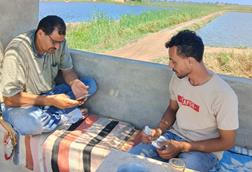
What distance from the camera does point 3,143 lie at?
254 cm

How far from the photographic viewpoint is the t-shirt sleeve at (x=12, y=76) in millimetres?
2365

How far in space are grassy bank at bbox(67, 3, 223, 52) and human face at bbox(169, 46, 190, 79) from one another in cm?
1061

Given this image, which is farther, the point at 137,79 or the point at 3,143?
the point at 137,79

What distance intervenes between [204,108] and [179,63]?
0.31 m

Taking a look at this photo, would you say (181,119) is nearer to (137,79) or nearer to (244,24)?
(137,79)

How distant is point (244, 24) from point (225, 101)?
21.1 meters

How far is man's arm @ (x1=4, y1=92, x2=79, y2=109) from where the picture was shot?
2418 millimetres

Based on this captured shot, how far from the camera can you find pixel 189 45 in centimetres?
208

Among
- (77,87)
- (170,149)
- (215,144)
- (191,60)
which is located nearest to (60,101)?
(77,87)

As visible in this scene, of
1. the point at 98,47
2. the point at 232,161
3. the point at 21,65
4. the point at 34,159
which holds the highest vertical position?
the point at 21,65

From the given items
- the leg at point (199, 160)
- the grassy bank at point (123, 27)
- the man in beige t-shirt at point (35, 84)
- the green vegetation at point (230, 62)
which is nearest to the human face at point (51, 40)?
the man in beige t-shirt at point (35, 84)

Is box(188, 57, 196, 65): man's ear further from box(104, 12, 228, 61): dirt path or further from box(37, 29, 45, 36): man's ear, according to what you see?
box(104, 12, 228, 61): dirt path

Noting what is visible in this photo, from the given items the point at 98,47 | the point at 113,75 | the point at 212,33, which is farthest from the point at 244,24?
the point at 113,75

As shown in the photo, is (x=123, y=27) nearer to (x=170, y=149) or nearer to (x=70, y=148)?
(x=70, y=148)
